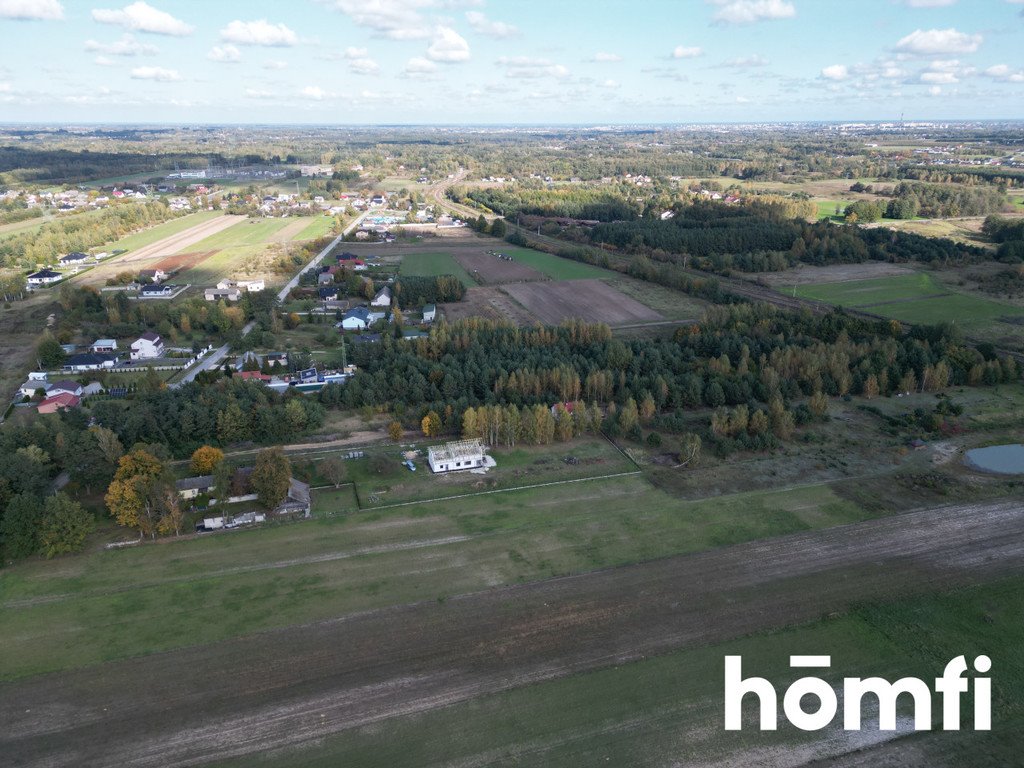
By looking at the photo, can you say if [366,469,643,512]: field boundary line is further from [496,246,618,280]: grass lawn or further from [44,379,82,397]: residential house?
[496,246,618,280]: grass lawn

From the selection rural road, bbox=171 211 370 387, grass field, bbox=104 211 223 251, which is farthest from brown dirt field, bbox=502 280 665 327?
grass field, bbox=104 211 223 251

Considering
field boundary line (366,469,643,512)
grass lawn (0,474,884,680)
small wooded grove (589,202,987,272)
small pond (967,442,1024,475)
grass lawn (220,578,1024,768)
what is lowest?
grass lawn (220,578,1024,768)

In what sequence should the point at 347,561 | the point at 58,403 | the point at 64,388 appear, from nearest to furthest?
the point at 347,561
the point at 58,403
the point at 64,388

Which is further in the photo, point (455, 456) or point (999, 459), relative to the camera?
point (999, 459)

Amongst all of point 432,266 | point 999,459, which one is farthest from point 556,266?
point 999,459

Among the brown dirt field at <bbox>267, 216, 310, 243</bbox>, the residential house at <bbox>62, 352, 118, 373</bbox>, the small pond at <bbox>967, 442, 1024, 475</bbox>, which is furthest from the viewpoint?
the brown dirt field at <bbox>267, 216, 310, 243</bbox>

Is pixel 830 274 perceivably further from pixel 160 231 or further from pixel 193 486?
pixel 160 231

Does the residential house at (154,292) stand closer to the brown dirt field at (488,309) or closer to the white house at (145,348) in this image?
the white house at (145,348)
